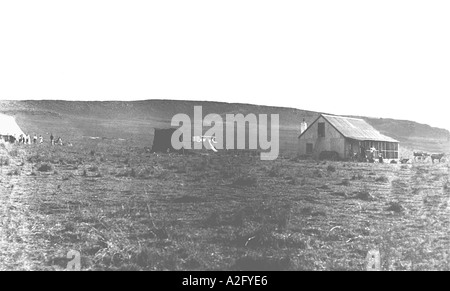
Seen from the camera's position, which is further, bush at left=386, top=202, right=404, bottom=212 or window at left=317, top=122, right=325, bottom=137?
window at left=317, top=122, right=325, bottom=137

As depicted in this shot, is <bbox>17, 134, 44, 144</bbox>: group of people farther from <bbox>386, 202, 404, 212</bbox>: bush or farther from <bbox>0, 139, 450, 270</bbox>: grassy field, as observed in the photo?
<bbox>386, 202, 404, 212</bbox>: bush

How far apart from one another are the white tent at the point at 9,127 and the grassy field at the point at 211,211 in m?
0.58

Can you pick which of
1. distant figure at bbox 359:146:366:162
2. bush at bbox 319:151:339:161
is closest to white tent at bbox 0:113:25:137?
bush at bbox 319:151:339:161

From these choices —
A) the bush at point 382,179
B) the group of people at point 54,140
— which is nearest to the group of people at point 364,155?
the bush at point 382,179

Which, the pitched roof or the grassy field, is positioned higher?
the pitched roof

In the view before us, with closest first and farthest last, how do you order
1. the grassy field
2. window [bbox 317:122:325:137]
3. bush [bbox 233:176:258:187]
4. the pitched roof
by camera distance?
the grassy field
bush [bbox 233:176:258:187]
the pitched roof
window [bbox 317:122:325:137]

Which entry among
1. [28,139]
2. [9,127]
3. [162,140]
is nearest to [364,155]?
[162,140]

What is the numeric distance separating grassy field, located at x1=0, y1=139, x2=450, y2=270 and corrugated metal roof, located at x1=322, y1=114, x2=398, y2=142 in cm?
97

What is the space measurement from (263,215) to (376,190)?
3.79 meters

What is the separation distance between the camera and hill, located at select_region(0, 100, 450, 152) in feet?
38.0

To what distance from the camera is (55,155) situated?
13.7 m

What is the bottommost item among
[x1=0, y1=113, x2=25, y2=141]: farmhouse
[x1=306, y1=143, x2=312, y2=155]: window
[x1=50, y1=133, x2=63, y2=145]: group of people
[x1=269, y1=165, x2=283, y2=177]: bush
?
[x1=269, y1=165, x2=283, y2=177]: bush

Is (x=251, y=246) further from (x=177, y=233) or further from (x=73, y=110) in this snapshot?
(x=73, y=110)

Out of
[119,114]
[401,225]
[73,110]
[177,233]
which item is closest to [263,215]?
[177,233]
